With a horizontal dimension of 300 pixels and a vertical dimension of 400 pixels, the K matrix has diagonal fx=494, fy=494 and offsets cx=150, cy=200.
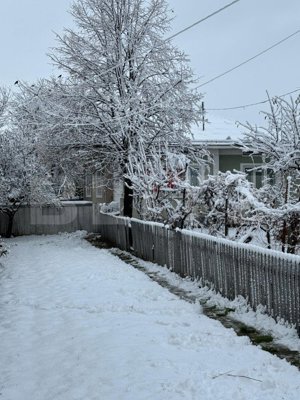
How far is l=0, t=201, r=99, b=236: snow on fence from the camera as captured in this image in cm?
2638

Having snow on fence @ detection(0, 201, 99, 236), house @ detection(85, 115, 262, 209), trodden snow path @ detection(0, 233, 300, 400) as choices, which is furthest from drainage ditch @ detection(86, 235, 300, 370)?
snow on fence @ detection(0, 201, 99, 236)

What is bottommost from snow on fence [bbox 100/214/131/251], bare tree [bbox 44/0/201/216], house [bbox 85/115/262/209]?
snow on fence [bbox 100/214/131/251]

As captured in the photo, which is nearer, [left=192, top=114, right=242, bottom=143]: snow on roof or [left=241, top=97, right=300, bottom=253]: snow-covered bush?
[left=241, top=97, right=300, bottom=253]: snow-covered bush

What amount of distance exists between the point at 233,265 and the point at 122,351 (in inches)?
135

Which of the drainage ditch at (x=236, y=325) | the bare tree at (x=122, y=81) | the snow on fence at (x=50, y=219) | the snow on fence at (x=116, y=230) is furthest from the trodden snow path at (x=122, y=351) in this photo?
the snow on fence at (x=50, y=219)

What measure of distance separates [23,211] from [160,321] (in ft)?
66.0

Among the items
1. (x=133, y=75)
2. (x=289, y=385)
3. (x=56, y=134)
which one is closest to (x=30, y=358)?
(x=289, y=385)

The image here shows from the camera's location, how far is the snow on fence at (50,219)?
2638 cm

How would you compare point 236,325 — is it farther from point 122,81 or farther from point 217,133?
point 217,133

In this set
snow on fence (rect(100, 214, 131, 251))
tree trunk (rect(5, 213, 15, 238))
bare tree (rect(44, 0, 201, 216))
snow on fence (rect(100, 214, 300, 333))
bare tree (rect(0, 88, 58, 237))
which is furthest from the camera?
tree trunk (rect(5, 213, 15, 238))

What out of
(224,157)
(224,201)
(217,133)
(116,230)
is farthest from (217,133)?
(224,201)

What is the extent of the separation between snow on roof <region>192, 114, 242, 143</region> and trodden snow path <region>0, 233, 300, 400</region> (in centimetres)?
1365

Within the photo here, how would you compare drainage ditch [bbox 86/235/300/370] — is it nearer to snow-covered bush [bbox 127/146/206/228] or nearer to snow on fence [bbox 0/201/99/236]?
snow-covered bush [bbox 127/146/206/228]

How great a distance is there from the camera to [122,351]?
6.16m
